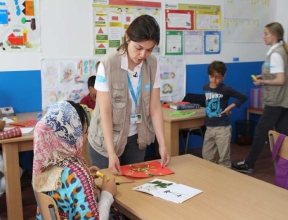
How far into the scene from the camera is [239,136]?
210 inches

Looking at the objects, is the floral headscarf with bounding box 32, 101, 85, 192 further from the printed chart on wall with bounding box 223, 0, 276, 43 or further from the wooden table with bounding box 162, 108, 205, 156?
the printed chart on wall with bounding box 223, 0, 276, 43

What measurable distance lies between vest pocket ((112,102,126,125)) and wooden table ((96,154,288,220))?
0.93 ft

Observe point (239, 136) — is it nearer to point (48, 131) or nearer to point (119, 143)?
point (119, 143)

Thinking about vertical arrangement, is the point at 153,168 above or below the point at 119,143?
below

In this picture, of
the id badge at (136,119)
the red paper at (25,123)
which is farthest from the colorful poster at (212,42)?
the id badge at (136,119)

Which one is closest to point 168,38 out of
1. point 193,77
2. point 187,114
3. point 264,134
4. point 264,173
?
point 193,77

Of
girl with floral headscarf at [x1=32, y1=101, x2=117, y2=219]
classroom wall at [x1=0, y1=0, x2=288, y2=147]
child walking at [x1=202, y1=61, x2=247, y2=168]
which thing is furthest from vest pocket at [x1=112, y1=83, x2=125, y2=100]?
classroom wall at [x1=0, y1=0, x2=288, y2=147]

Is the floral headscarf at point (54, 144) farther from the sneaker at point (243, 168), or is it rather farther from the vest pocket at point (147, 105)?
the sneaker at point (243, 168)

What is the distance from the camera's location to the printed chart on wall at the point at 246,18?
517 cm

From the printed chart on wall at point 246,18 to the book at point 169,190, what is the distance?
12.7 feet

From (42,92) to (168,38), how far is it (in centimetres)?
176

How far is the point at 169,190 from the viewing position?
161 centimetres

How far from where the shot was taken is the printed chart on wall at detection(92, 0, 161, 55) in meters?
4.09

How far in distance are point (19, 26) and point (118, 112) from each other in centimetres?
224
